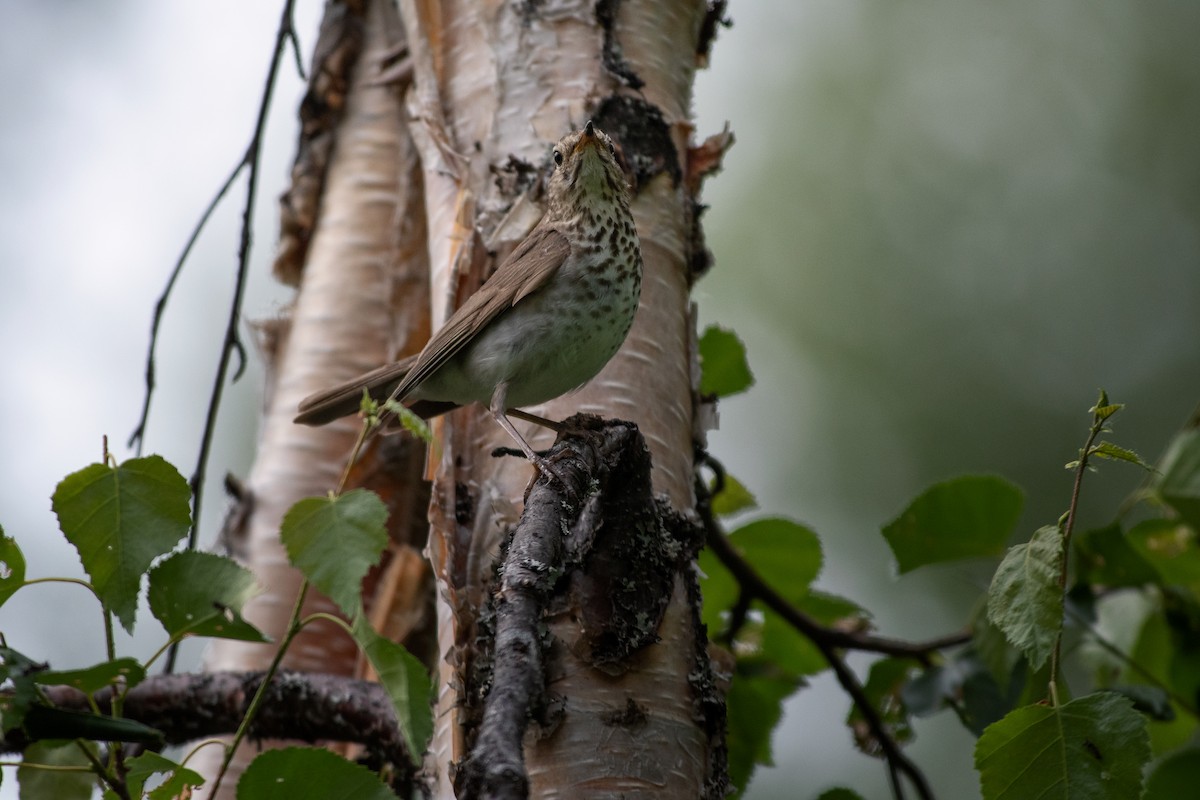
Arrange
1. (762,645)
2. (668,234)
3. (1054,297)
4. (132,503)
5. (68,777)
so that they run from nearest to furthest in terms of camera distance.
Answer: (132,503)
(68,777)
(668,234)
(762,645)
(1054,297)

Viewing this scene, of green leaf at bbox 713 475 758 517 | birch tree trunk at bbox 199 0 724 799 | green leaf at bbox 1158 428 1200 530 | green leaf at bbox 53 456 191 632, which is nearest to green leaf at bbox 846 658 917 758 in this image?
green leaf at bbox 713 475 758 517

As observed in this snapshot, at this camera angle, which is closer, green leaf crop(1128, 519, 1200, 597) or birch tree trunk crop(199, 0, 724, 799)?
birch tree trunk crop(199, 0, 724, 799)

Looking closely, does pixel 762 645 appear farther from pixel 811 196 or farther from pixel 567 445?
pixel 811 196

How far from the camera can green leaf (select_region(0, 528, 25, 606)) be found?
165 centimetres

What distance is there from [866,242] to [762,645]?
7787 millimetres

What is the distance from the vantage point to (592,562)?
85.8 inches

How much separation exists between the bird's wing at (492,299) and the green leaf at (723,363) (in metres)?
0.78

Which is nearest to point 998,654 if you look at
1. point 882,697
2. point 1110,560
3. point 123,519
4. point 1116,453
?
point 1110,560

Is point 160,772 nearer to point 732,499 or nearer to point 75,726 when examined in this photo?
point 75,726

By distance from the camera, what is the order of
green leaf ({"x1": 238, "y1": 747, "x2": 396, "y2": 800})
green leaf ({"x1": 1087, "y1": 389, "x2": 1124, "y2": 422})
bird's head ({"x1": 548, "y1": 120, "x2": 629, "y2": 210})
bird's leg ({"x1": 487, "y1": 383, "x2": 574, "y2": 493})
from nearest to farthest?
green leaf ({"x1": 238, "y1": 747, "x2": 396, "y2": 800})
green leaf ({"x1": 1087, "y1": 389, "x2": 1124, "y2": 422})
bird's leg ({"x1": 487, "y1": 383, "x2": 574, "y2": 493})
bird's head ({"x1": 548, "y1": 120, "x2": 629, "y2": 210})

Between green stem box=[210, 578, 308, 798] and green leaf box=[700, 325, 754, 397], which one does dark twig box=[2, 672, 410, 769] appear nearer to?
green stem box=[210, 578, 308, 798]

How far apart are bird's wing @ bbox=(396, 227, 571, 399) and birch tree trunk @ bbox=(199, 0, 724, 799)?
2.2 inches

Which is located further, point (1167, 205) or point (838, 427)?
point (1167, 205)

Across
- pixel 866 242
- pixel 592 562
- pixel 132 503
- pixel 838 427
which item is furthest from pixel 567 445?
pixel 866 242
